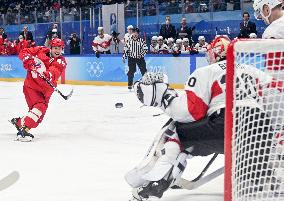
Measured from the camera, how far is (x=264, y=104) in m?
2.54

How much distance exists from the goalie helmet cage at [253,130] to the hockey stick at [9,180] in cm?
141

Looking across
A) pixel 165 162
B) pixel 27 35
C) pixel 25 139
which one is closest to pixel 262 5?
pixel 165 162

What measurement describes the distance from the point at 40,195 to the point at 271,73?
1.37m

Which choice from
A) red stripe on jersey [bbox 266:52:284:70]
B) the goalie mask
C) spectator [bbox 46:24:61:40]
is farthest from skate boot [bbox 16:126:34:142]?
spectator [bbox 46:24:61:40]

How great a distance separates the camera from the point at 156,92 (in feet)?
9.09

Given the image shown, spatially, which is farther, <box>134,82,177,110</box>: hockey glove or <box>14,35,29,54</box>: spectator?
<box>14,35,29,54</box>: spectator

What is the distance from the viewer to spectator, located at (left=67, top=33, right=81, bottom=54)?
13.9 meters

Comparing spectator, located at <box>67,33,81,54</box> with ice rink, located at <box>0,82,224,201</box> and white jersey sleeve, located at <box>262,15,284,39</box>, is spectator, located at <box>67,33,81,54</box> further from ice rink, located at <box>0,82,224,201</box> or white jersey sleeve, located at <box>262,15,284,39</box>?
white jersey sleeve, located at <box>262,15,284,39</box>

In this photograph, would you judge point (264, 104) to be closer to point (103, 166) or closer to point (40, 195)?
point (40, 195)

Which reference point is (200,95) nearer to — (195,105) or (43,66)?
(195,105)

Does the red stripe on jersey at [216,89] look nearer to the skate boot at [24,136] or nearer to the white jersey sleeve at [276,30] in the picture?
the white jersey sleeve at [276,30]

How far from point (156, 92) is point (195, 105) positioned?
0.60 feet

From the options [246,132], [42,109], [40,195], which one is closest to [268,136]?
[246,132]

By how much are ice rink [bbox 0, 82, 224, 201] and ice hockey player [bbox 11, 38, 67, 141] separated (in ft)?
0.62
